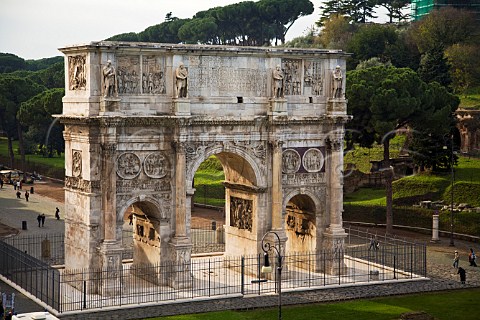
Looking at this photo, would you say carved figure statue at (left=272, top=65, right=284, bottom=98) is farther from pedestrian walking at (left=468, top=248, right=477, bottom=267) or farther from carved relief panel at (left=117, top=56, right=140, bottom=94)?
pedestrian walking at (left=468, top=248, right=477, bottom=267)

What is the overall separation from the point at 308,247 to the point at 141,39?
96514 millimetres

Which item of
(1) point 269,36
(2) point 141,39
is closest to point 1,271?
(1) point 269,36

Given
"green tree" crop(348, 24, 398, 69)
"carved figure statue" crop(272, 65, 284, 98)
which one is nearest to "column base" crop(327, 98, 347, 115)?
"carved figure statue" crop(272, 65, 284, 98)

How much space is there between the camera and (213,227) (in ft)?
198

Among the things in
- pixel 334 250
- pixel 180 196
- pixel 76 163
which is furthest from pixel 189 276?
pixel 334 250

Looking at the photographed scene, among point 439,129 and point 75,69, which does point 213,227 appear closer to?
point 439,129

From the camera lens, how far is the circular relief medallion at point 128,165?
42.1 m

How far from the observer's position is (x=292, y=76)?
46.3 metres

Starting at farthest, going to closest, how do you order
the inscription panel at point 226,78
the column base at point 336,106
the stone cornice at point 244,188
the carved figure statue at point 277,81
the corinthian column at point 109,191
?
the column base at point 336,106
the stone cornice at point 244,188
the carved figure statue at point 277,81
the inscription panel at point 226,78
the corinthian column at point 109,191

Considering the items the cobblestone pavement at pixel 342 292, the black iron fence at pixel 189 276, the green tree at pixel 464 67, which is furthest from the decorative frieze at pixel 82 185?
the green tree at pixel 464 67

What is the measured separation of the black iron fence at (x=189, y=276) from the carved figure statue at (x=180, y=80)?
7.68m

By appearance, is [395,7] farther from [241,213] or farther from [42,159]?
[241,213]

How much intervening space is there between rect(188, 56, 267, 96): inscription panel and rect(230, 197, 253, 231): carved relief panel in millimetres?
5559

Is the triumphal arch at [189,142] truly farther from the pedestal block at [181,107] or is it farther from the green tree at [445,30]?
the green tree at [445,30]
